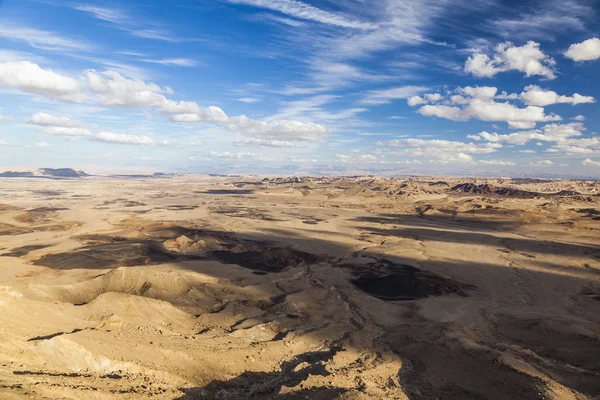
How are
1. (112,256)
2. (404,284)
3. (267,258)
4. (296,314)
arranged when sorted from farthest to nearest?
(267,258) → (112,256) → (404,284) → (296,314)

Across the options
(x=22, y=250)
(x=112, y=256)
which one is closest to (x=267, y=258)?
(x=112, y=256)

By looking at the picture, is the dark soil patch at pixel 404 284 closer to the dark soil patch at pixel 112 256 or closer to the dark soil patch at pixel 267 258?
the dark soil patch at pixel 267 258

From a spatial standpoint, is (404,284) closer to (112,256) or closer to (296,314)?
(296,314)

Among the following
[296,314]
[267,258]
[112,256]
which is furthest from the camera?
[267,258]

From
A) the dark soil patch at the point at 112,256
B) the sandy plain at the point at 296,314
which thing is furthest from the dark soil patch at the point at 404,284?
the dark soil patch at the point at 112,256

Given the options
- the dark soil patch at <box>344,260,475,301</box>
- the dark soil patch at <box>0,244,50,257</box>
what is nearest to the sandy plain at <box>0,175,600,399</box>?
the dark soil patch at <box>344,260,475,301</box>

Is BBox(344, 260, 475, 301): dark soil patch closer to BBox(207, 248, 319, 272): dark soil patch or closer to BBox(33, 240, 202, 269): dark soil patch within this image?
BBox(207, 248, 319, 272): dark soil patch

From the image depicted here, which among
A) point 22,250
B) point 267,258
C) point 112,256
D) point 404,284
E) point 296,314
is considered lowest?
point 22,250

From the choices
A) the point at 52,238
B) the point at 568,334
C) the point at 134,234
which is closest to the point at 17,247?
the point at 52,238
